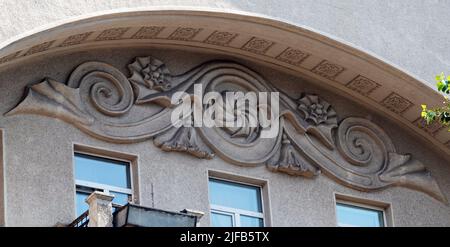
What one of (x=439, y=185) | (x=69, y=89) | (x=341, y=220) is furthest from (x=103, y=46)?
(x=439, y=185)

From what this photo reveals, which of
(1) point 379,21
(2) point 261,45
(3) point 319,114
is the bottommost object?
Result: (3) point 319,114

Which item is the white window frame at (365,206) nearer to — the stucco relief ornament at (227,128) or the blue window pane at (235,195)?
the stucco relief ornament at (227,128)

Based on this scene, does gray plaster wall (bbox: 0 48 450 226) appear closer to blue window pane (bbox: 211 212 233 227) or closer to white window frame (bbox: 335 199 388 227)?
white window frame (bbox: 335 199 388 227)

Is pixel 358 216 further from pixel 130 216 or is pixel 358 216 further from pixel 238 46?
pixel 130 216

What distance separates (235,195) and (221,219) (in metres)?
0.39

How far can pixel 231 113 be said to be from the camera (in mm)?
16938

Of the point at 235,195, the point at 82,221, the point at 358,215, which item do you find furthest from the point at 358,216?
→ the point at 82,221

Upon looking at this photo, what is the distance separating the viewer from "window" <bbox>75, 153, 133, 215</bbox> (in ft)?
51.4

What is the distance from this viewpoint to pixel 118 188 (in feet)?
52.3

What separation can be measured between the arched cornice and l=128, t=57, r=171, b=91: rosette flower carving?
21cm

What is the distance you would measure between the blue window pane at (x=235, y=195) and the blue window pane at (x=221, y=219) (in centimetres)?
13
